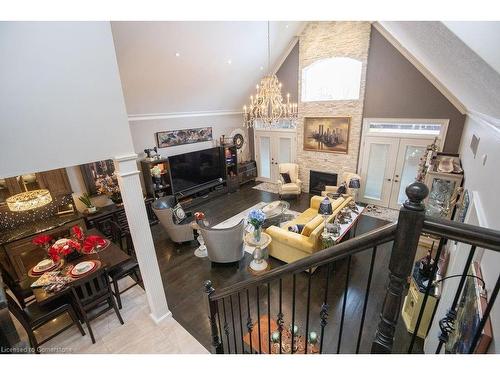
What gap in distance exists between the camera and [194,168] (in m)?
7.41

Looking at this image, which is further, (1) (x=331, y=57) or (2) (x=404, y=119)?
(1) (x=331, y=57)

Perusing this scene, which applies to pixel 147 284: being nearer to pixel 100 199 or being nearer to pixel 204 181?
pixel 100 199

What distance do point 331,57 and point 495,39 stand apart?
19.6 feet

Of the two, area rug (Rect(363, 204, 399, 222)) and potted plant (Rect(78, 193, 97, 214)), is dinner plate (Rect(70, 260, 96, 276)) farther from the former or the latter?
area rug (Rect(363, 204, 399, 222))

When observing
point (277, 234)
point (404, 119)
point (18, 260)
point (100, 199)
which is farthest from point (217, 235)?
point (404, 119)

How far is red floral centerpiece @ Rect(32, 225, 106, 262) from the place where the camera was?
3.23 m

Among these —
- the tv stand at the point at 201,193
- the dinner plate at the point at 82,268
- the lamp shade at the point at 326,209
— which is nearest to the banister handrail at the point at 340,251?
the dinner plate at the point at 82,268

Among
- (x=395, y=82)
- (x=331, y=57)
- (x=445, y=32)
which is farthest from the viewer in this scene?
(x=331, y=57)

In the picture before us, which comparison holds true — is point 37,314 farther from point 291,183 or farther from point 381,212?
point 381,212

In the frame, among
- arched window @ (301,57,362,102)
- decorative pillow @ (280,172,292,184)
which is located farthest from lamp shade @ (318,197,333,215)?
arched window @ (301,57,362,102)

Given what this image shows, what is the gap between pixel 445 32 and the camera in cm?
185

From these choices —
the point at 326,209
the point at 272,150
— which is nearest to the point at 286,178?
the point at 272,150

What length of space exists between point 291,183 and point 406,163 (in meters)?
3.19
